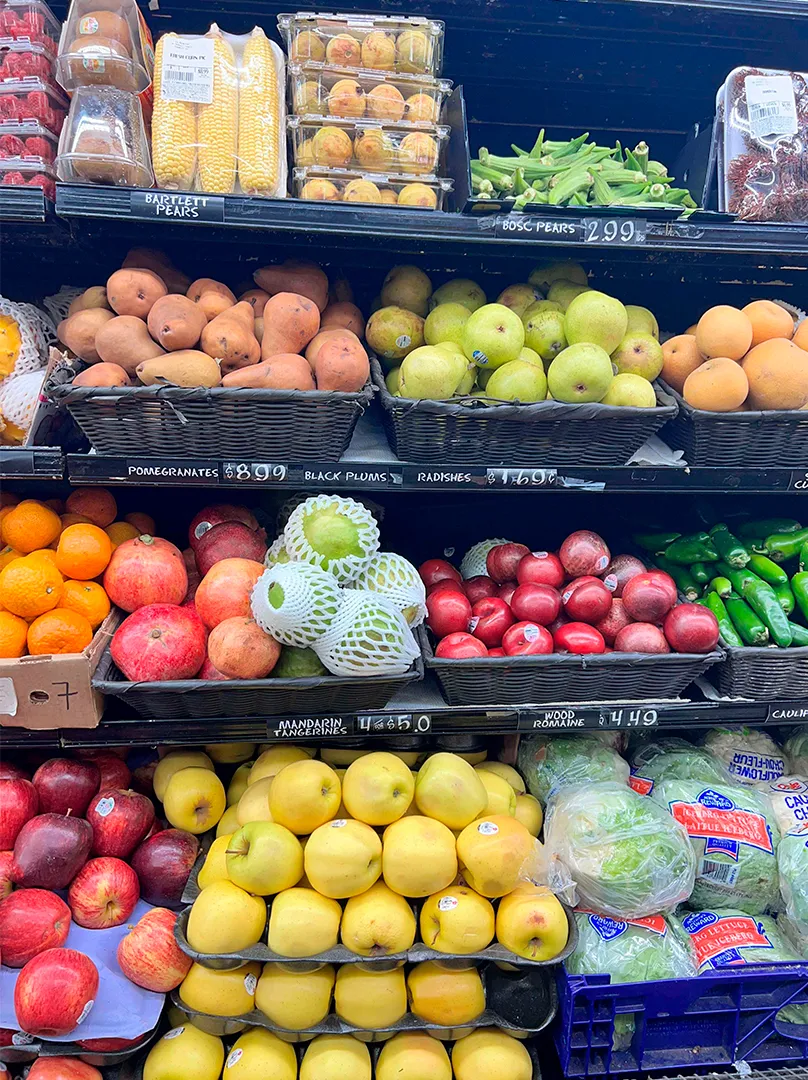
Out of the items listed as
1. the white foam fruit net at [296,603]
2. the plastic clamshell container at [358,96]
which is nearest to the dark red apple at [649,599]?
the white foam fruit net at [296,603]

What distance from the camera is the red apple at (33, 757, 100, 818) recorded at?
5.36 feet

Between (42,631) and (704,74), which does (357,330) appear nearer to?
(42,631)

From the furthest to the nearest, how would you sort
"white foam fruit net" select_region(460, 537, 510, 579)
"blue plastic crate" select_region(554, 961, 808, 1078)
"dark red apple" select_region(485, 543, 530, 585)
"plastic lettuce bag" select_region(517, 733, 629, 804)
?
"white foam fruit net" select_region(460, 537, 510, 579) < "dark red apple" select_region(485, 543, 530, 585) < "plastic lettuce bag" select_region(517, 733, 629, 804) < "blue plastic crate" select_region(554, 961, 808, 1078)

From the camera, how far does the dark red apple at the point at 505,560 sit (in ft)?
6.17

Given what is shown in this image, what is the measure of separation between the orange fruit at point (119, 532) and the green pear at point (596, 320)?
1.25 meters

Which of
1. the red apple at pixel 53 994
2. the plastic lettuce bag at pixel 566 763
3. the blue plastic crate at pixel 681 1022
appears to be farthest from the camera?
the plastic lettuce bag at pixel 566 763

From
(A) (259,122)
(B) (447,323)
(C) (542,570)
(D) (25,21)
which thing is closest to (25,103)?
(D) (25,21)

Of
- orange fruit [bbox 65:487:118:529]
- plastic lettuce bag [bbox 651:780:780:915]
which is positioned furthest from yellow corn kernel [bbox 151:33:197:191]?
plastic lettuce bag [bbox 651:780:780:915]

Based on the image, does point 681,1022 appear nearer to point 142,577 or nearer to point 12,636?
point 142,577

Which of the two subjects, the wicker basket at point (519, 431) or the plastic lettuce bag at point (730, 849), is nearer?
the wicker basket at point (519, 431)

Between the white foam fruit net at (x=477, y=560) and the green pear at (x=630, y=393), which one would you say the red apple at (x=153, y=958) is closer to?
the white foam fruit net at (x=477, y=560)

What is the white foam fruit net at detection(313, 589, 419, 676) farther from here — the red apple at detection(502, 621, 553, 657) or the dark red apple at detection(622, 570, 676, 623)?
the dark red apple at detection(622, 570, 676, 623)

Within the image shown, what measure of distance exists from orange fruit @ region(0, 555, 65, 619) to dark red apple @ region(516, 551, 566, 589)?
1.16m

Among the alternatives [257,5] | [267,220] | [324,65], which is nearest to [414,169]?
[324,65]
